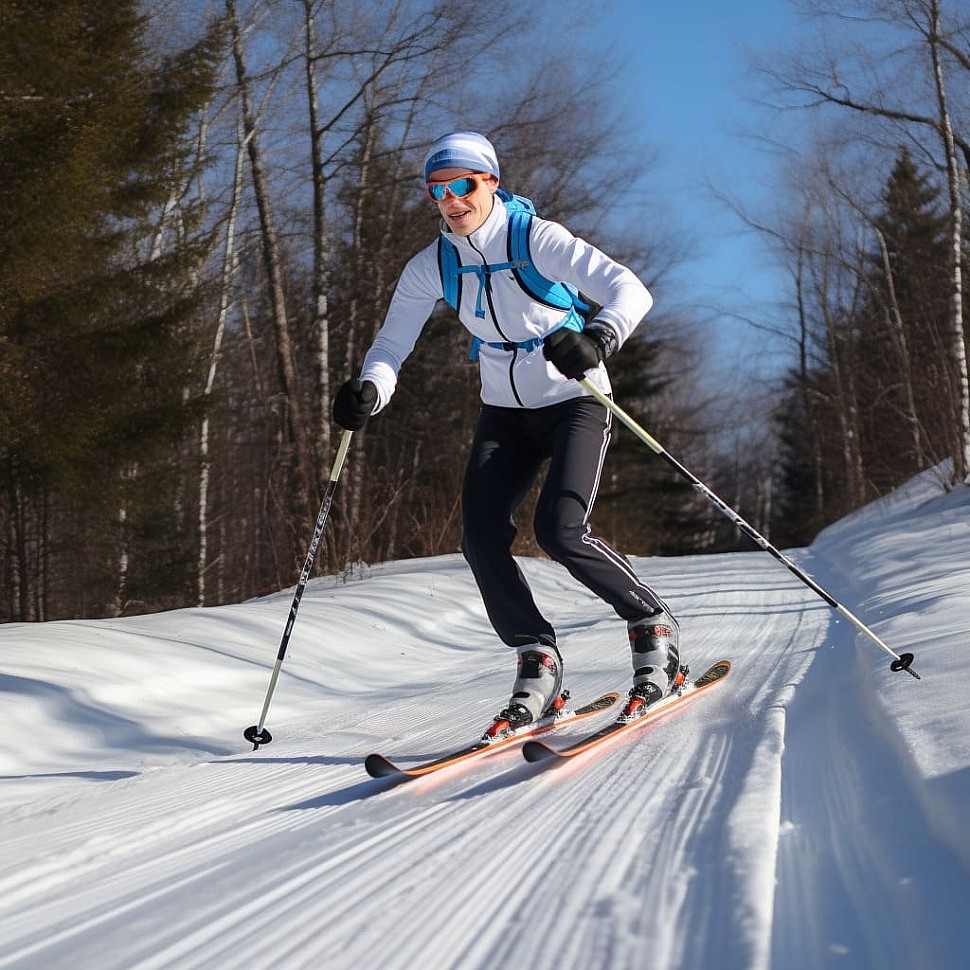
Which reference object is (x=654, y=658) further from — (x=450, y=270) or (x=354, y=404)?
(x=450, y=270)

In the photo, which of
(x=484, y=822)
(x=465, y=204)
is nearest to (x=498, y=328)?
(x=465, y=204)

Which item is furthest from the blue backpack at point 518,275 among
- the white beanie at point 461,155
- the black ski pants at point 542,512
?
the black ski pants at point 542,512

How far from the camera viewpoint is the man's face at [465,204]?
3137 mm

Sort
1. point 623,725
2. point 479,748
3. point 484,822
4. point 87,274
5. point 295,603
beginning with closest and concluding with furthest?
point 484,822 < point 479,748 < point 623,725 < point 295,603 < point 87,274

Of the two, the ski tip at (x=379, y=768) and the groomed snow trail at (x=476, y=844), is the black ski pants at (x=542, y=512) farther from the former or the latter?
the ski tip at (x=379, y=768)

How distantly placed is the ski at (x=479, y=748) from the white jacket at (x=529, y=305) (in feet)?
3.43

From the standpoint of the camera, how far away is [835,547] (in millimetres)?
11828

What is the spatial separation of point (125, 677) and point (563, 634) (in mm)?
2911

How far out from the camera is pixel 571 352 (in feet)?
9.41

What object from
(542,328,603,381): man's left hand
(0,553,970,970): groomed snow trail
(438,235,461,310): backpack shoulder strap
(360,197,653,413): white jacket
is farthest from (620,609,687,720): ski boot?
(438,235,461,310): backpack shoulder strap

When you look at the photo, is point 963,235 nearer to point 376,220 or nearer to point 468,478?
point 376,220

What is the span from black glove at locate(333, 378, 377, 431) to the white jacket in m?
0.05

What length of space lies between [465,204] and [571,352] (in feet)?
2.15

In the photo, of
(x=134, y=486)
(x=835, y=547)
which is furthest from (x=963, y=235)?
(x=134, y=486)
